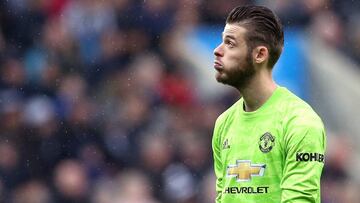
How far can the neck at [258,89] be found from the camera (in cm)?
414

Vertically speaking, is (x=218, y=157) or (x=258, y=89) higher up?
(x=258, y=89)

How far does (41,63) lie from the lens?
29.7 feet

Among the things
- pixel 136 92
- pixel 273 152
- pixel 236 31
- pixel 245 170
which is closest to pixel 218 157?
pixel 245 170

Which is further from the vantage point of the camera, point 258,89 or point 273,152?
point 258,89

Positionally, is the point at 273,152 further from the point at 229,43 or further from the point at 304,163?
the point at 229,43

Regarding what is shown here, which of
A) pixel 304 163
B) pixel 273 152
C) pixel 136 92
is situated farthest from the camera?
pixel 136 92

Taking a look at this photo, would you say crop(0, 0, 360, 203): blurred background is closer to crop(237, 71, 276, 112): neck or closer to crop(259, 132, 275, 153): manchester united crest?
crop(237, 71, 276, 112): neck

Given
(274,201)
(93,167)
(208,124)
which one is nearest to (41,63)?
(93,167)

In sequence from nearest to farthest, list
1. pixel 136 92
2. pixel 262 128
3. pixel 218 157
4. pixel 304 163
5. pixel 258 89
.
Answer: pixel 304 163
pixel 262 128
pixel 258 89
pixel 218 157
pixel 136 92

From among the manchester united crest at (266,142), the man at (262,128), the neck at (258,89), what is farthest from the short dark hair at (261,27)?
the manchester united crest at (266,142)

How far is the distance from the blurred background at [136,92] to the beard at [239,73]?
3.86 m

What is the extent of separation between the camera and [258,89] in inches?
163

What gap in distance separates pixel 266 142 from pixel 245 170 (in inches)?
6.3

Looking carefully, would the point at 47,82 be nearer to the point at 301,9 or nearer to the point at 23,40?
the point at 23,40
